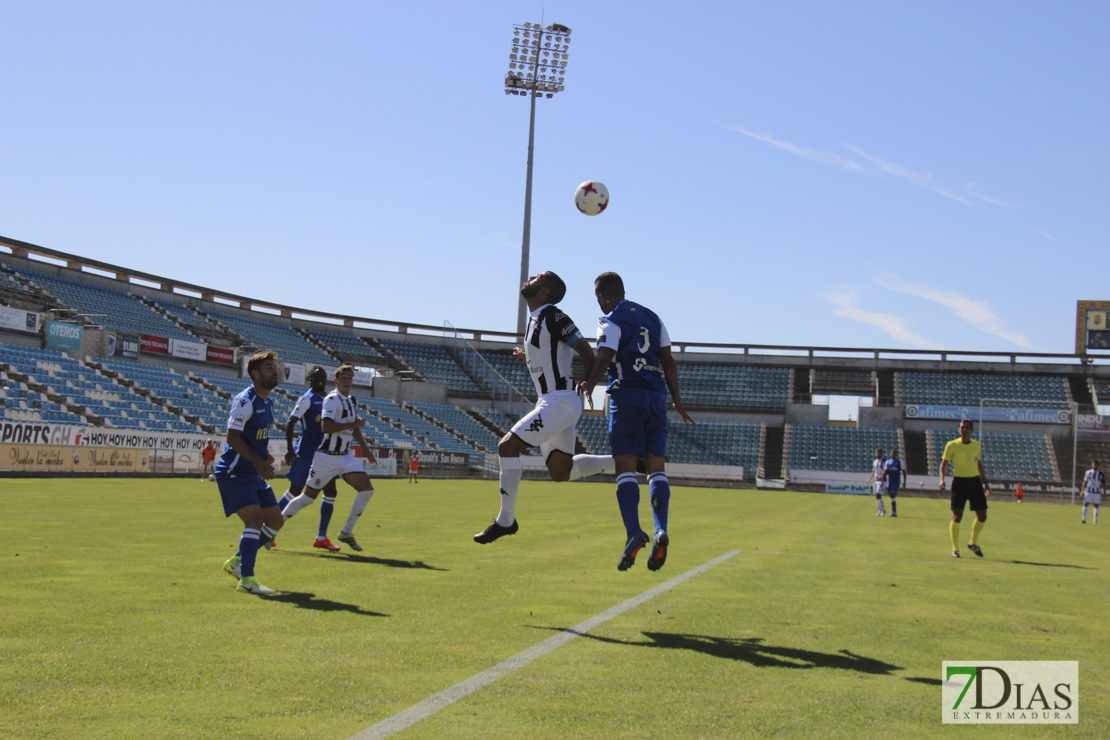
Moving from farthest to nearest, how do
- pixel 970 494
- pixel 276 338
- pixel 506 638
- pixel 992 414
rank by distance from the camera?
pixel 992 414 → pixel 276 338 → pixel 970 494 → pixel 506 638

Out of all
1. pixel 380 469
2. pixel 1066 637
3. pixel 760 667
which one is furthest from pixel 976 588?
pixel 380 469

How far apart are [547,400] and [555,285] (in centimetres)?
100

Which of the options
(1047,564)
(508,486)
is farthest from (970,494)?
(508,486)

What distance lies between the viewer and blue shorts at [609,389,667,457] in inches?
279

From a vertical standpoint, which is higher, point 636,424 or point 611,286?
point 611,286

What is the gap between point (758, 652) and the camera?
5156mm

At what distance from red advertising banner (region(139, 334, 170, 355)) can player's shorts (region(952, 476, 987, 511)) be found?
141 feet

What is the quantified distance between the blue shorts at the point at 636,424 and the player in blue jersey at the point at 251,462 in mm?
2871

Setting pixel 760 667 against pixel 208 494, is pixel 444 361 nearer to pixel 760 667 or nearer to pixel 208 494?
pixel 208 494

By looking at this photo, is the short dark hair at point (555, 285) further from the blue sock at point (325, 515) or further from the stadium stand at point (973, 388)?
the stadium stand at point (973, 388)

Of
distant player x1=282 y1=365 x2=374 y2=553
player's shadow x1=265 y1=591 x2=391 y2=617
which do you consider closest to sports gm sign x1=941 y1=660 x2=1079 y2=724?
player's shadow x1=265 y1=591 x2=391 y2=617

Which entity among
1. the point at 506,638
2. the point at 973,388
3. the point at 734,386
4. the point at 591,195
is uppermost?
the point at 973,388

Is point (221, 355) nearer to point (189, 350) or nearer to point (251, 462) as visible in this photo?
point (189, 350)

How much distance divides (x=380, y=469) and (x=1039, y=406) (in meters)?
44.2
